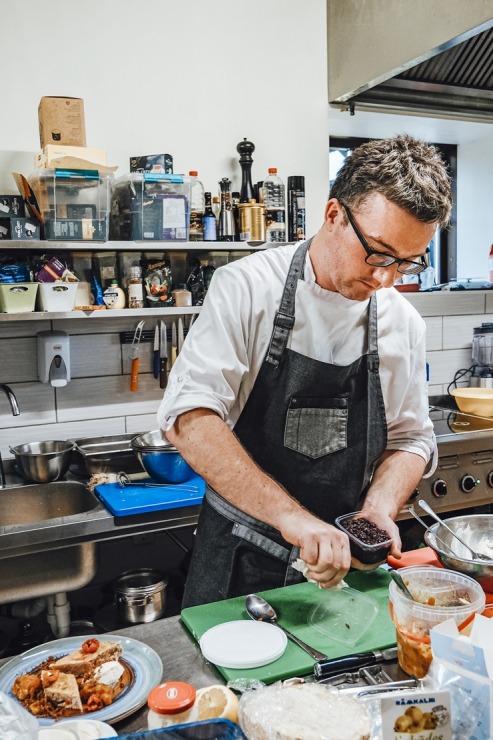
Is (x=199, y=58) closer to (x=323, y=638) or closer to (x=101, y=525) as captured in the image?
(x=101, y=525)

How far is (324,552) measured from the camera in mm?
1219

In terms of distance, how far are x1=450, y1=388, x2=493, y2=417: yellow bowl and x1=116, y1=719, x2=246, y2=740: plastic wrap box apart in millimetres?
2581

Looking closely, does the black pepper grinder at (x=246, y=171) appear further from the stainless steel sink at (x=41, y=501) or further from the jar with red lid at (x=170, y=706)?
the jar with red lid at (x=170, y=706)

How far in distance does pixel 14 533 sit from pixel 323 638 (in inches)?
46.7

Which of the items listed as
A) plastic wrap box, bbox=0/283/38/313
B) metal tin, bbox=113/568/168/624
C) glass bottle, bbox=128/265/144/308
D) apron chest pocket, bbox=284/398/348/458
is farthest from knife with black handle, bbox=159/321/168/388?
apron chest pocket, bbox=284/398/348/458

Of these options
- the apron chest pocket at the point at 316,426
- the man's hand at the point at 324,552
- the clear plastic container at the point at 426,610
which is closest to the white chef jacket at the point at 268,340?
the apron chest pocket at the point at 316,426

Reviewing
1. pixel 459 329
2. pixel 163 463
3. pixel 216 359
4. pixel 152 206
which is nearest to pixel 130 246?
pixel 152 206

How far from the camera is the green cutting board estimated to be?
3.60ft

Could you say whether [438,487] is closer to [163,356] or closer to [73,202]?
[163,356]

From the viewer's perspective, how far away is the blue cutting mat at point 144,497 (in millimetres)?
2193

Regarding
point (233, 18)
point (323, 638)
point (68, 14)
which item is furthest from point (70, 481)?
point (233, 18)

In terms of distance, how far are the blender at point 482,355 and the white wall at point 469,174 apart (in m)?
0.47

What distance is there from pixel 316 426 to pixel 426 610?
673mm

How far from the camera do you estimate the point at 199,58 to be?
2910 mm
